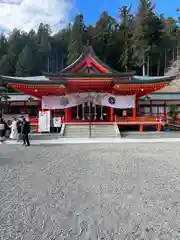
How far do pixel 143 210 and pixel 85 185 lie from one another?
1724 mm

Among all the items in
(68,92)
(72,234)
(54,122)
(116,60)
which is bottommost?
(72,234)

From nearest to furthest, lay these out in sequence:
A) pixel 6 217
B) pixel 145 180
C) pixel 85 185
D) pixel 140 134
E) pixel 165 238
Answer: pixel 165 238, pixel 6 217, pixel 85 185, pixel 145 180, pixel 140 134

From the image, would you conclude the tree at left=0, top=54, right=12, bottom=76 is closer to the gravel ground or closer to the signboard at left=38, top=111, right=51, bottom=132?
the signboard at left=38, top=111, right=51, bottom=132

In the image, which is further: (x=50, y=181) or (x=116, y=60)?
(x=116, y=60)

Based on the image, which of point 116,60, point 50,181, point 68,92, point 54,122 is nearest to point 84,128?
point 54,122

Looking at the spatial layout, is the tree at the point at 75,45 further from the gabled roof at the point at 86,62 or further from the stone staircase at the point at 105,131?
the stone staircase at the point at 105,131

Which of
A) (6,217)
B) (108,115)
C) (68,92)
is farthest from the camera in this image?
(108,115)

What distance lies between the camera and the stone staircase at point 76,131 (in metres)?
16.4

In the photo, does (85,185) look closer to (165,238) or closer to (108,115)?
(165,238)

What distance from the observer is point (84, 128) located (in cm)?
1734

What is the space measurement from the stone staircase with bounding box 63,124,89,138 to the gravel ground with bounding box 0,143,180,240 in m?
8.78

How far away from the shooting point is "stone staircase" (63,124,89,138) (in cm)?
1637

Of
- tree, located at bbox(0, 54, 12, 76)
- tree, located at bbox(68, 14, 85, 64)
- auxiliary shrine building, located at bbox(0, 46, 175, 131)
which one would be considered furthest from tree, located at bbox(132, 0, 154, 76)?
tree, located at bbox(0, 54, 12, 76)

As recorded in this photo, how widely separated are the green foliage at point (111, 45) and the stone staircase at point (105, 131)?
2541 centimetres
